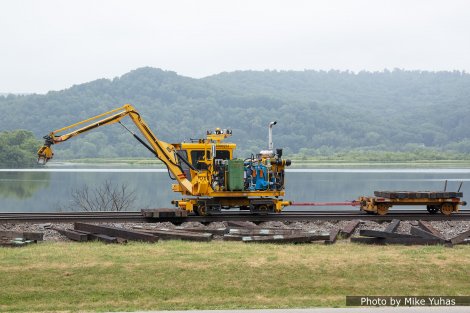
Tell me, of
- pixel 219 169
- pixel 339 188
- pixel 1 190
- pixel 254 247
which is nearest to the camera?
pixel 254 247

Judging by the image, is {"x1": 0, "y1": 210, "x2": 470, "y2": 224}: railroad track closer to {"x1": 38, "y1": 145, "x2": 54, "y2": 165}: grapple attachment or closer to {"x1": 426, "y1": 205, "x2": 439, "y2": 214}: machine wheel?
{"x1": 426, "y1": 205, "x2": 439, "y2": 214}: machine wheel

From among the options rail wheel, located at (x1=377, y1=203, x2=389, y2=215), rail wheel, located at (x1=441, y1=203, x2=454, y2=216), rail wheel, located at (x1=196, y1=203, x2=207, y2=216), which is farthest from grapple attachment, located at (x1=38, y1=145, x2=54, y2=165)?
rail wheel, located at (x1=441, y1=203, x2=454, y2=216)

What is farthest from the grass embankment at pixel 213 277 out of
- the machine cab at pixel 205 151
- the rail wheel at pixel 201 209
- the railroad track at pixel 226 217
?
the machine cab at pixel 205 151

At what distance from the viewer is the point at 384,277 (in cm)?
1500

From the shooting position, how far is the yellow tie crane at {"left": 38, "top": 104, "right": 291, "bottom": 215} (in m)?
24.2

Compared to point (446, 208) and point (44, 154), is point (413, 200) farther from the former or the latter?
point (44, 154)

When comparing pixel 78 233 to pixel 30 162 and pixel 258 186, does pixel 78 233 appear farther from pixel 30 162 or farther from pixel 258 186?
pixel 30 162

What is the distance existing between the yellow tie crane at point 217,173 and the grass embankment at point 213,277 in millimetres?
6513

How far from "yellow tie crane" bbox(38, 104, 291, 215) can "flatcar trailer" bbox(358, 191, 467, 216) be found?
282 centimetres

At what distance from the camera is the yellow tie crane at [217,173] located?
79.5ft

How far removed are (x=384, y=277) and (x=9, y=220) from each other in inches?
491

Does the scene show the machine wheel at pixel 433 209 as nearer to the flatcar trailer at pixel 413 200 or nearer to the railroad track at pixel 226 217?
the flatcar trailer at pixel 413 200

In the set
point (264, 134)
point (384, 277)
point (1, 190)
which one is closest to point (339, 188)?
point (1, 190)

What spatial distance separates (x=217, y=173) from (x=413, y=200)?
6424 millimetres
